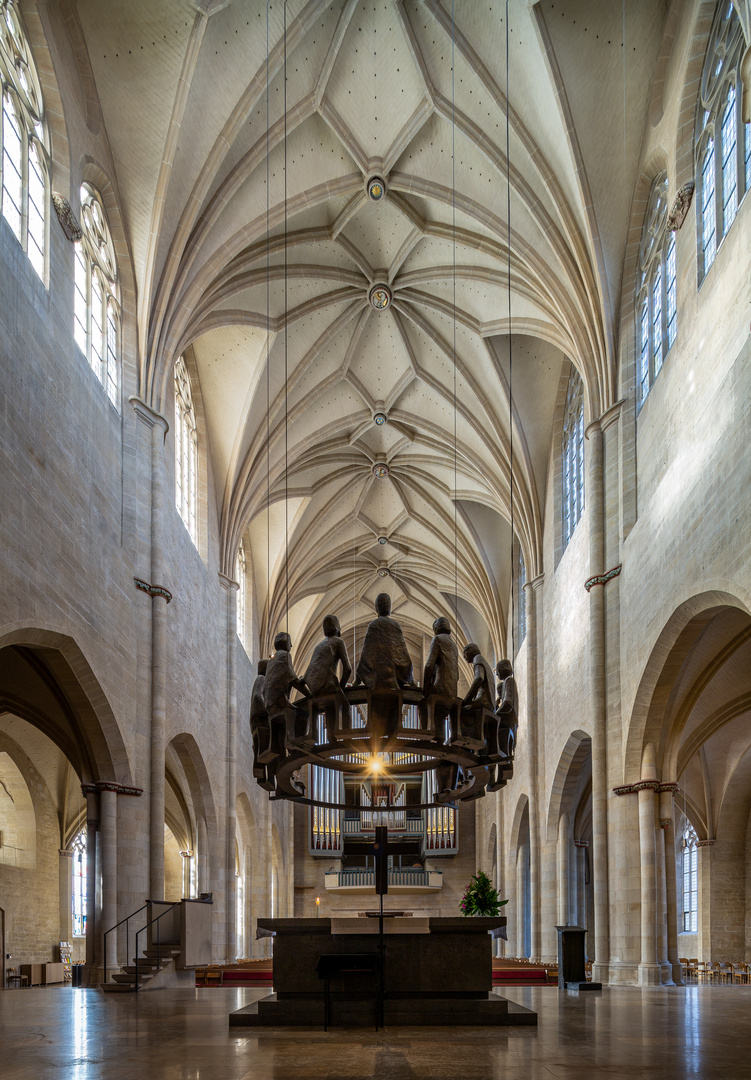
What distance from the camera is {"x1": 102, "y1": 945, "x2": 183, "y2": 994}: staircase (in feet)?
50.6

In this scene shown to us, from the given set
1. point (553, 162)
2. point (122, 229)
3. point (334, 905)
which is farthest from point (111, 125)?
point (334, 905)

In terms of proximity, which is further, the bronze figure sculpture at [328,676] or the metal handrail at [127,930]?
the metal handrail at [127,930]

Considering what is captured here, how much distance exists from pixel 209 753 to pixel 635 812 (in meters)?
11.2

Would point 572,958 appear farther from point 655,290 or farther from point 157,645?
point 655,290

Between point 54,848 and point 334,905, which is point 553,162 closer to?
point 54,848

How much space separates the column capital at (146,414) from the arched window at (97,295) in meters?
0.38

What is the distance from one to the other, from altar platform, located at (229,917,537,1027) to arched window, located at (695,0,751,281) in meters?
9.26

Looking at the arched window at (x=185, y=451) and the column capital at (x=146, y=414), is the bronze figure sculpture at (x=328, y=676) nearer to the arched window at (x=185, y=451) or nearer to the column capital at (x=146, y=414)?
the column capital at (x=146, y=414)

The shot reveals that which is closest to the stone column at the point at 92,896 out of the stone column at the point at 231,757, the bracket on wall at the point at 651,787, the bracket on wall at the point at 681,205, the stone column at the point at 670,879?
the bracket on wall at the point at 651,787

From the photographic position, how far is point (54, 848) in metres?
27.8

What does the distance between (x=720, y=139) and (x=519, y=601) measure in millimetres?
18654

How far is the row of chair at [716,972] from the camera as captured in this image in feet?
73.7

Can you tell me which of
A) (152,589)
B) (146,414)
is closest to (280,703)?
(152,589)

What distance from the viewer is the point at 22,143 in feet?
44.5
